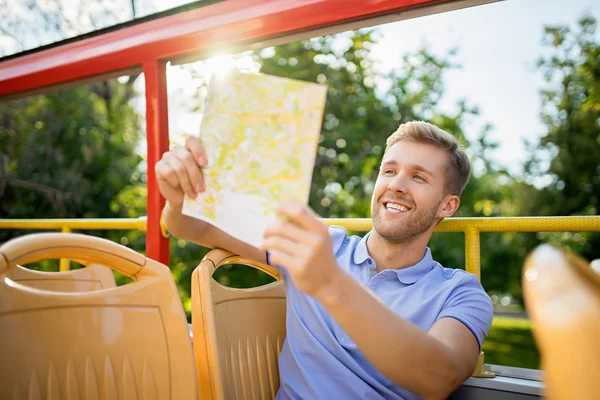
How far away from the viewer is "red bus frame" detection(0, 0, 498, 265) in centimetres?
171

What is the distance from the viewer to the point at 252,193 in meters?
0.89

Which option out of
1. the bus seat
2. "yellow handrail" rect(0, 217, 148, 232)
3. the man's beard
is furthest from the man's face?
"yellow handrail" rect(0, 217, 148, 232)

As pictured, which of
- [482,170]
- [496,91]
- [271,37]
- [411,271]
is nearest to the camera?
[411,271]

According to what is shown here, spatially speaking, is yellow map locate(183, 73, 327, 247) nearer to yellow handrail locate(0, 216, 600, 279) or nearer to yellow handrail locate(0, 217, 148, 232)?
yellow handrail locate(0, 216, 600, 279)

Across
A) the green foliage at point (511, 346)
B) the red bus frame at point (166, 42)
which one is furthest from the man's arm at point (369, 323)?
the green foliage at point (511, 346)

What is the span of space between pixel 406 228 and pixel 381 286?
0.17 metres

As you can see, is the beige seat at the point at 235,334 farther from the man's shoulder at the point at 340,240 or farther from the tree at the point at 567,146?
the tree at the point at 567,146

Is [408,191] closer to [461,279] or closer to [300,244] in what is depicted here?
[461,279]

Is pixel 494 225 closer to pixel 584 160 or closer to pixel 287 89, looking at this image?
pixel 287 89

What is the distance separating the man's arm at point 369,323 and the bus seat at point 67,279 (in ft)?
3.55

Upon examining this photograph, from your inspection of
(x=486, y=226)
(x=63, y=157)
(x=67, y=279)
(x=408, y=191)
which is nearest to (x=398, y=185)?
(x=408, y=191)

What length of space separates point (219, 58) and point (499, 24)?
33.0 ft

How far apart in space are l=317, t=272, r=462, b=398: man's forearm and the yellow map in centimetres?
17

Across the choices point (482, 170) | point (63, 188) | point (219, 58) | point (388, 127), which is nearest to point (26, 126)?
point (63, 188)
